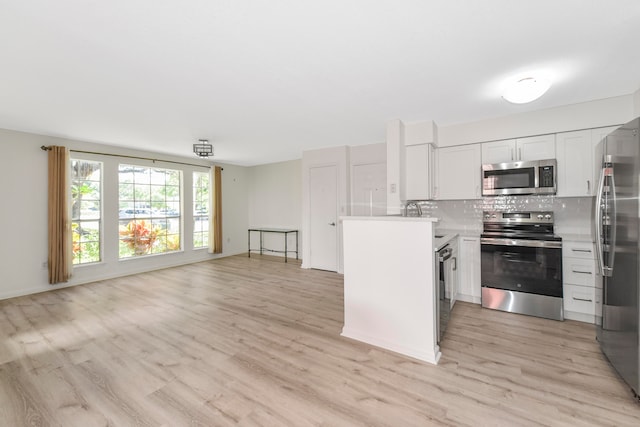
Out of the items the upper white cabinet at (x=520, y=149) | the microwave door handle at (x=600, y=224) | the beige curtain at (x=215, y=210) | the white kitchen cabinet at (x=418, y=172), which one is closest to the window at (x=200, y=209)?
the beige curtain at (x=215, y=210)

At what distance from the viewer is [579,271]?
115 inches

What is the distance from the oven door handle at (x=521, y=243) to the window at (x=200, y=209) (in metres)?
5.95

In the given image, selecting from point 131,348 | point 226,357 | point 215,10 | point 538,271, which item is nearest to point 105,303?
point 131,348

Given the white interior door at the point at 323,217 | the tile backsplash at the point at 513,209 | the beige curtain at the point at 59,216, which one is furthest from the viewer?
the white interior door at the point at 323,217

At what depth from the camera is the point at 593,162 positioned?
2.98 meters

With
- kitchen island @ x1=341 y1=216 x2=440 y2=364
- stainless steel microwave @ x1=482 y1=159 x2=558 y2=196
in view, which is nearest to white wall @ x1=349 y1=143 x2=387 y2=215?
stainless steel microwave @ x1=482 y1=159 x2=558 y2=196

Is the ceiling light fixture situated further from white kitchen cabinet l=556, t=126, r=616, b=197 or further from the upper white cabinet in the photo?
white kitchen cabinet l=556, t=126, r=616, b=197

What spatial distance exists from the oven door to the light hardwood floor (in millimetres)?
363

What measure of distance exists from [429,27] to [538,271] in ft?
9.47

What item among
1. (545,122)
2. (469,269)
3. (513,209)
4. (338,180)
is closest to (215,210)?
(338,180)

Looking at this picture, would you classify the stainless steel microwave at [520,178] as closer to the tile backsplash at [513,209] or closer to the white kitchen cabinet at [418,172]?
the tile backsplash at [513,209]

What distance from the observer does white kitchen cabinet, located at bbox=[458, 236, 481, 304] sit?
3500mm

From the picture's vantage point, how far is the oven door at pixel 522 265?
297cm

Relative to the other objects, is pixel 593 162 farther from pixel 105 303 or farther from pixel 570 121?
pixel 105 303
